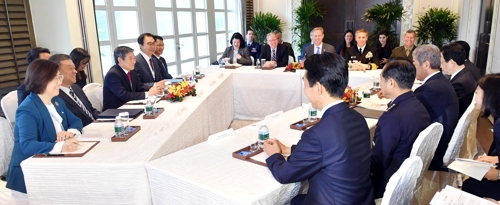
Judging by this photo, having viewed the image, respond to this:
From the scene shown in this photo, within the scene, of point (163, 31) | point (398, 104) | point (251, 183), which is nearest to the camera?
point (251, 183)

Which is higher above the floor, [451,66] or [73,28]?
[73,28]

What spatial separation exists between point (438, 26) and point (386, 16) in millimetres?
1040

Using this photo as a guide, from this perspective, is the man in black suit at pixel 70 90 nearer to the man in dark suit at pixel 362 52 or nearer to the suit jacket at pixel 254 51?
the man in dark suit at pixel 362 52

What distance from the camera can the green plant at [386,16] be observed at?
7.68 m

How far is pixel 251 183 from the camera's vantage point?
5.57ft

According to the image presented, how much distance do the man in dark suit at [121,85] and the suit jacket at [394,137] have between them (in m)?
2.26

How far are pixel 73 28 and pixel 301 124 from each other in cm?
336

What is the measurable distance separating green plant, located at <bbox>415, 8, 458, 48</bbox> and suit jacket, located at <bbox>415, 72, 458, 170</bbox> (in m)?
5.33

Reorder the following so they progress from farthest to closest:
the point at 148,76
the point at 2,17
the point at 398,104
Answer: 1. the point at 148,76
2. the point at 2,17
3. the point at 398,104

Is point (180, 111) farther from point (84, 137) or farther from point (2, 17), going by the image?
point (2, 17)

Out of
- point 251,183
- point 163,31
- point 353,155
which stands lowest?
point 251,183

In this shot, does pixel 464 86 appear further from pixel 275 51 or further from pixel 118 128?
pixel 275 51

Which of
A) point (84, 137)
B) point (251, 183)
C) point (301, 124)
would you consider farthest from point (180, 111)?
point (251, 183)

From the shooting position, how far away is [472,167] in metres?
2.06
